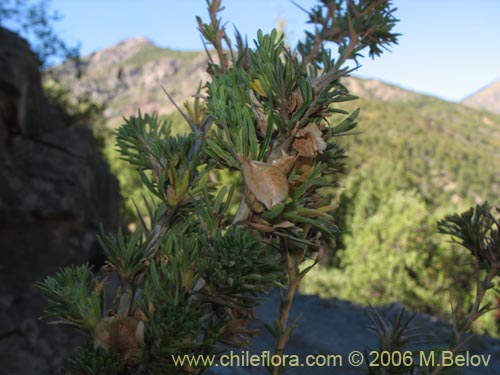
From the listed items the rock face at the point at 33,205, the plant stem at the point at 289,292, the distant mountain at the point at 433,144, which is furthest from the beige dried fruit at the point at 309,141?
the distant mountain at the point at 433,144

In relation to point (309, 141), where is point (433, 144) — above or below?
above

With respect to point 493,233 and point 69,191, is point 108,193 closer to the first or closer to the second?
point 69,191

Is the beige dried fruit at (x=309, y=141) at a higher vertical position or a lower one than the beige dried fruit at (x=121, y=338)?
higher

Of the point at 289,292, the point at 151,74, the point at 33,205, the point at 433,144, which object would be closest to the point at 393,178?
the point at 33,205

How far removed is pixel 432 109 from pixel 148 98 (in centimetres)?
8351

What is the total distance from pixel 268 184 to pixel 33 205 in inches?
185

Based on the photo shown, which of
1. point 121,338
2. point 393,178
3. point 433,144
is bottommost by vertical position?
point 393,178

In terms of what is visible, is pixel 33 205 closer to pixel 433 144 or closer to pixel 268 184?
pixel 268 184

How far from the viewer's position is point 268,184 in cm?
80

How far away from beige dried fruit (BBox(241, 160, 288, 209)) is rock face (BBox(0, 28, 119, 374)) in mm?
3669

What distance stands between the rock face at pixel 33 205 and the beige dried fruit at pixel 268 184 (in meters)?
3.67

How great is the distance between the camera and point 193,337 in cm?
81

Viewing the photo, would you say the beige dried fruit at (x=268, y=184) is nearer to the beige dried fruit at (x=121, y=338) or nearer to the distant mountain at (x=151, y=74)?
the beige dried fruit at (x=121, y=338)

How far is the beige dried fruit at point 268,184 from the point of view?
0.79 meters
